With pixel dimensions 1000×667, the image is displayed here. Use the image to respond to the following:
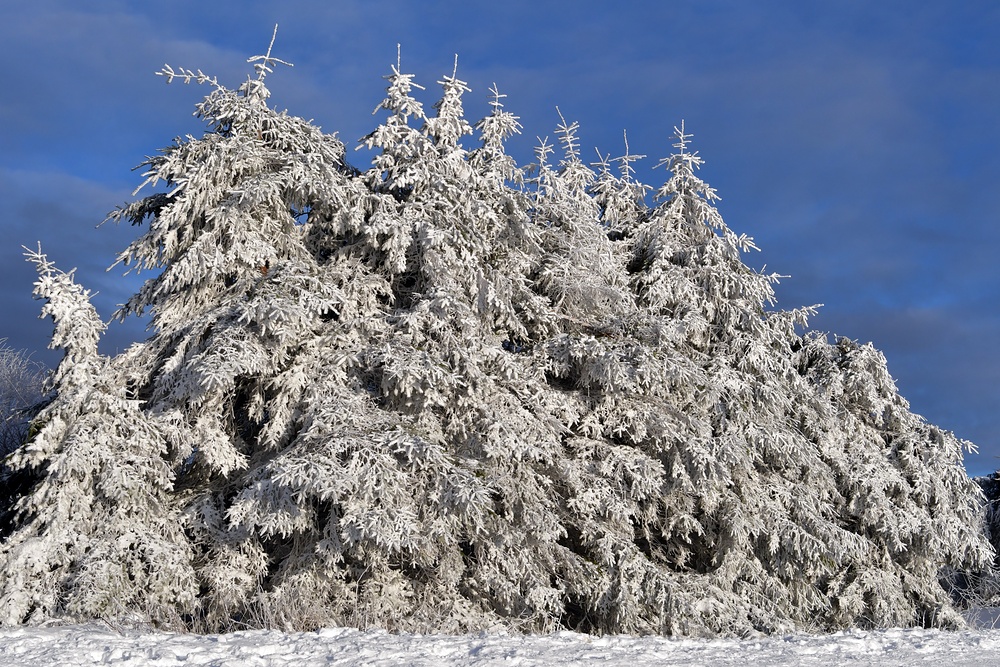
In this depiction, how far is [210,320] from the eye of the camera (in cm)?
1062

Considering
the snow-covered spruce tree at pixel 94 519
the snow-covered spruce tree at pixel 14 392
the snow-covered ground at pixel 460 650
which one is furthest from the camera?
the snow-covered spruce tree at pixel 14 392

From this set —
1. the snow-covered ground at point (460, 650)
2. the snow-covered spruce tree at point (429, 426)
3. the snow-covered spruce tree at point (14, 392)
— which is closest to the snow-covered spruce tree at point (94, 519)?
the snow-covered spruce tree at point (429, 426)

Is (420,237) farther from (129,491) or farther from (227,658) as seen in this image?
(227,658)

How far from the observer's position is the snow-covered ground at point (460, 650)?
21.3ft

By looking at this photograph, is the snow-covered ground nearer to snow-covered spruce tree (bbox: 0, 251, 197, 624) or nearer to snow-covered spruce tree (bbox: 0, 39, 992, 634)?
snow-covered spruce tree (bbox: 0, 251, 197, 624)

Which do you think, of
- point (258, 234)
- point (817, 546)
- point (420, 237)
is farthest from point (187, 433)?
point (817, 546)

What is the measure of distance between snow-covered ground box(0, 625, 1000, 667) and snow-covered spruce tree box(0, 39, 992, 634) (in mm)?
1752

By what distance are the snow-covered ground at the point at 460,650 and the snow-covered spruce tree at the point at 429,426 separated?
1.75 metres

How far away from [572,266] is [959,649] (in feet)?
22.6

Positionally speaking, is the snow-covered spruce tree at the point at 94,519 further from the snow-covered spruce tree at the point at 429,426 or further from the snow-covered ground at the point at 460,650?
the snow-covered ground at the point at 460,650

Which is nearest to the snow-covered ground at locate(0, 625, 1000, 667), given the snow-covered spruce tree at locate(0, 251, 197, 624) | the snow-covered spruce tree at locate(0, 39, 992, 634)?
the snow-covered spruce tree at locate(0, 251, 197, 624)

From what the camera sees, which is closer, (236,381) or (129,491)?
(129,491)

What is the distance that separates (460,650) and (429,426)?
3.78m

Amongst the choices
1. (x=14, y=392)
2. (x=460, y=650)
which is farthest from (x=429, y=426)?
(x=14, y=392)
